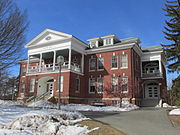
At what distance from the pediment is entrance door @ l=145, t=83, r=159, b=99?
15269 millimetres

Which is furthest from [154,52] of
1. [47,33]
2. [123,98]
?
[47,33]

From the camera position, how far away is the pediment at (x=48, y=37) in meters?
26.2

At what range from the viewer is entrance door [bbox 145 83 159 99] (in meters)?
28.2

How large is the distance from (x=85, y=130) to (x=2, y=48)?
7.45 m

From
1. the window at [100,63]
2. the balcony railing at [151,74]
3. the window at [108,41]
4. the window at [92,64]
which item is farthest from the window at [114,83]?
the window at [108,41]

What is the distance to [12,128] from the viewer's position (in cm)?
721

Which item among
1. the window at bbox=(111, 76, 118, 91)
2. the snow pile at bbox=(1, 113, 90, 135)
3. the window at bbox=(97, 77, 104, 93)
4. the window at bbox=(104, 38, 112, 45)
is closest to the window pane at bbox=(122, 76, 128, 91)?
the window at bbox=(111, 76, 118, 91)

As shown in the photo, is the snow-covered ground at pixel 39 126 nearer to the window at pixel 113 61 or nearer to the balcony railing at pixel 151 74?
the window at pixel 113 61

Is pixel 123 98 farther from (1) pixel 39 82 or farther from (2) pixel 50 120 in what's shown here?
(2) pixel 50 120

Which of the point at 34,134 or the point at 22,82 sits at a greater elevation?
the point at 22,82

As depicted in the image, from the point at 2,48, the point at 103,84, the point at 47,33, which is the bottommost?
the point at 103,84

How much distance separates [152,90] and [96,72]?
9748mm

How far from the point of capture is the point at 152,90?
2858 centimetres

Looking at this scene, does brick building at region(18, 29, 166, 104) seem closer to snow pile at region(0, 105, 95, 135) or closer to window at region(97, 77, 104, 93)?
window at region(97, 77, 104, 93)
